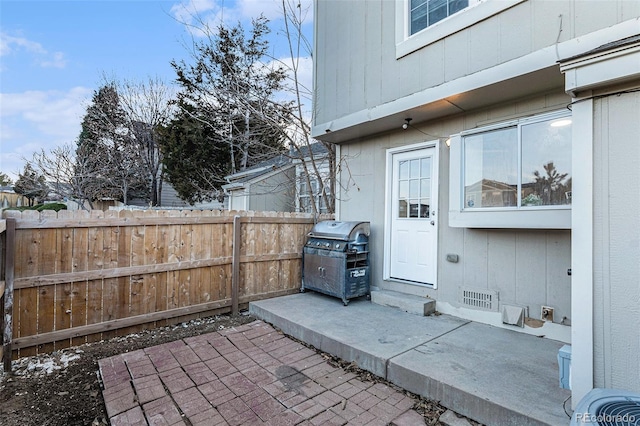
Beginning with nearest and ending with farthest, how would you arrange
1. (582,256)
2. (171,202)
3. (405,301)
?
(582,256), (405,301), (171,202)

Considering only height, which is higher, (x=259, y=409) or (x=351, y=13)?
(x=351, y=13)

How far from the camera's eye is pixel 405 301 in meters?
4.09

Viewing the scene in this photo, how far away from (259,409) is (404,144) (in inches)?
146

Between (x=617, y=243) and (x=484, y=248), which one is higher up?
(x=617, y=243)

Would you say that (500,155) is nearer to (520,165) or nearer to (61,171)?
(520,165)

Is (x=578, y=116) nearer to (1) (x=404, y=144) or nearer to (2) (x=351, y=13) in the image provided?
(1) (x=404, y=144)

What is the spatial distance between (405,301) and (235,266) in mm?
2419

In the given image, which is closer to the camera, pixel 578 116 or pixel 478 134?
pixel 578 116

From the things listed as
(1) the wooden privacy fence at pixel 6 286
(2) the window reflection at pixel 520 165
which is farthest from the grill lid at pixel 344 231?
(1) the wooden privacy fence at pixel 6 286

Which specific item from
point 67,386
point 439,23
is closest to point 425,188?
point 439,23

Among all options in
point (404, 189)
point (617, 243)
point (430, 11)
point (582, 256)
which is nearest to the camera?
point (617, 243)

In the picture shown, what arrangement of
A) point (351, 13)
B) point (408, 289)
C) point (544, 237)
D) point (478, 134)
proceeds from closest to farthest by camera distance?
1. point (544, 237)
2. point (478, 134)
3. point (408, 289)
4. point (351, 13)

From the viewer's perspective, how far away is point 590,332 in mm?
1818

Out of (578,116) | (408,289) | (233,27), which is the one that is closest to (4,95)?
(233,27)
